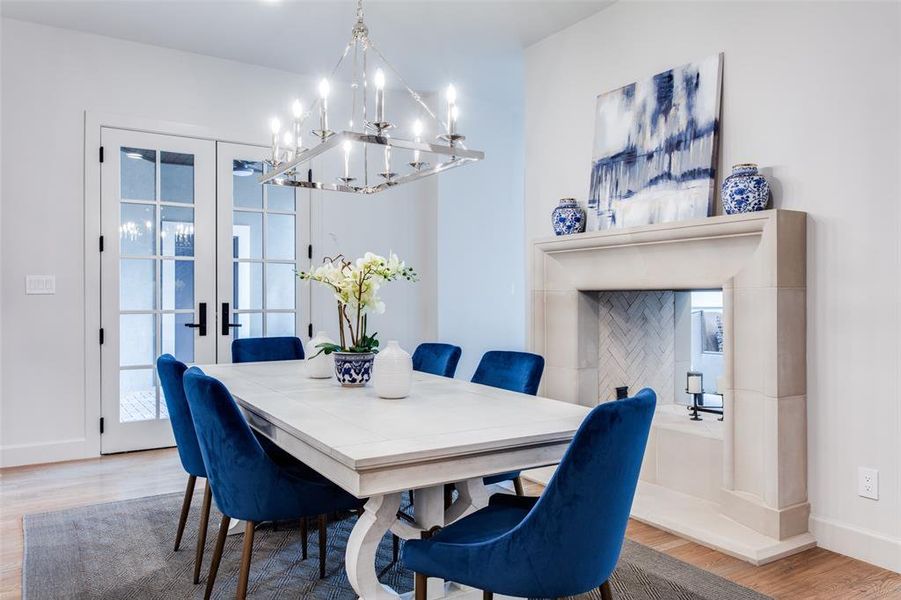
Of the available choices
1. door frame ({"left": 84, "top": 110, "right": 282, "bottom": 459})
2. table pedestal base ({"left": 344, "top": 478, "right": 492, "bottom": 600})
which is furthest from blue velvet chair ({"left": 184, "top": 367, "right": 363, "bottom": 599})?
door frame ({"left": 84, "top": 110, "right": 282, "bottom": 459})

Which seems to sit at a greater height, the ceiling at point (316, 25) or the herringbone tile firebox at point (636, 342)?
the ceiling at point (316, 25)

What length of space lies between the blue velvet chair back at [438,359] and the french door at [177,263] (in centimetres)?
185

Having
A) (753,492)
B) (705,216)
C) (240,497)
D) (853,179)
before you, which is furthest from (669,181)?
(240,497)

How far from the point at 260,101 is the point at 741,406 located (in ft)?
12.9

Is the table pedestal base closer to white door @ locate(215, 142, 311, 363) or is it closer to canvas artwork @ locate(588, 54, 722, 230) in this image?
canvas artwork @ locate(588, 54, 722, 230)

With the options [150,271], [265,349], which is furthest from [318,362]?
[150,271]

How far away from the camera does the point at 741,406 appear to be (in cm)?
291

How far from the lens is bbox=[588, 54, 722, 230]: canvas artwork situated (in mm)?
3225

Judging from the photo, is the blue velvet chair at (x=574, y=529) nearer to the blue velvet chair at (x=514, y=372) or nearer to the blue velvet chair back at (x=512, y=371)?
the blue velvet chair at (x=514, y=372)

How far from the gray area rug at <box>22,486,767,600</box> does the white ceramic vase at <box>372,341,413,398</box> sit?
0.71 m

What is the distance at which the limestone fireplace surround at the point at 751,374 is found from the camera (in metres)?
2.75

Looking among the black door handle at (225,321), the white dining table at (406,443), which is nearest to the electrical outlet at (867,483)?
the white dining table at (406,443)

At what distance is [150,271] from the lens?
452 centimetres

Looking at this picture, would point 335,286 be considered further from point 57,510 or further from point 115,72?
point 115,72
